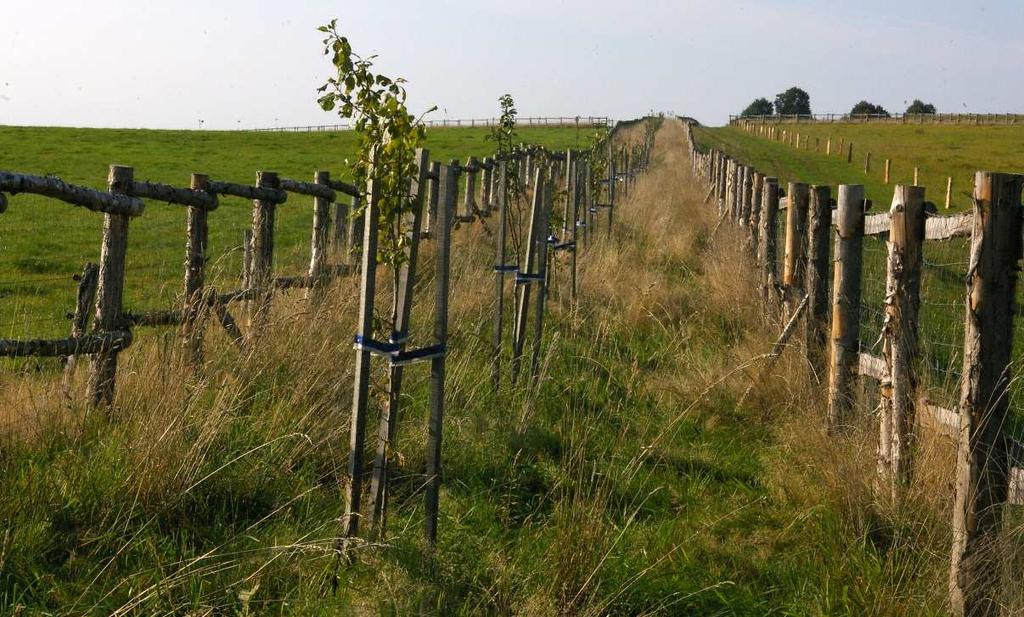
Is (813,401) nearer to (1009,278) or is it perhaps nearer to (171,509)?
(1009,278)

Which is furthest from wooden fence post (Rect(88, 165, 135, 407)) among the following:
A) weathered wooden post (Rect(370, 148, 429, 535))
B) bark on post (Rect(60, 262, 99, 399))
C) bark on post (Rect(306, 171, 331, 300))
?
bark on post (Rect(306, 171, 331, 300))

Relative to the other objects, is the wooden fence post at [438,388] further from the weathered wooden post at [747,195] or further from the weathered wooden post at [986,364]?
the weathered wooden post at [747,195]

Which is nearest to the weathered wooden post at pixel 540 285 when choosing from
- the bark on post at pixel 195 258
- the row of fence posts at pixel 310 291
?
the row of fence posts at pixel 310 291

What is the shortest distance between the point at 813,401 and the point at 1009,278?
90.2 inches

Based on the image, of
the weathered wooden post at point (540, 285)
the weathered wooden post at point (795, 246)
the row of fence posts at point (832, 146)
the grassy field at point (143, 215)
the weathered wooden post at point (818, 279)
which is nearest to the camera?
the weathered wooden post at point (818, 279)

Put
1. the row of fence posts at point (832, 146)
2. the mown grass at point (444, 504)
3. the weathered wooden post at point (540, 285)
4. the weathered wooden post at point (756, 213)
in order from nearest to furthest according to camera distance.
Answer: the mown grass at point (444, 504)
the weathered wooden post at point (540, 285)
the weathered wooden post at point (756, 213)
the row of fence posts at point (832, 146)

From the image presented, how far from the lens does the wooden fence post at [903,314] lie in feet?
16.1

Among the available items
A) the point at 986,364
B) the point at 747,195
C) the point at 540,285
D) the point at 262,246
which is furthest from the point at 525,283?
the point at 747,195

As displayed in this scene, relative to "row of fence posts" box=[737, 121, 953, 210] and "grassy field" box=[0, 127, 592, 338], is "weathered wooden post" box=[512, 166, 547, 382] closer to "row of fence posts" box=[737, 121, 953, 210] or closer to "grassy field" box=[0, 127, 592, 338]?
"grassy field" box=[0, 127, 592, 338]

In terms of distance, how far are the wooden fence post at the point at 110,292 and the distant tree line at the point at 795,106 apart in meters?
127

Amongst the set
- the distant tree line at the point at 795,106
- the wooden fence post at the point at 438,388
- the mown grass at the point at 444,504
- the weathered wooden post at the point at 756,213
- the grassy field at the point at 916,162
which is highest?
the distant tree line at the point at 795,106

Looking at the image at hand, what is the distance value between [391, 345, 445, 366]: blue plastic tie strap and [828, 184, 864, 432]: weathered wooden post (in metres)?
2.75

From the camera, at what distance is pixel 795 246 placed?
7879mm

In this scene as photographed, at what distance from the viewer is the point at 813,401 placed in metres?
6.27
